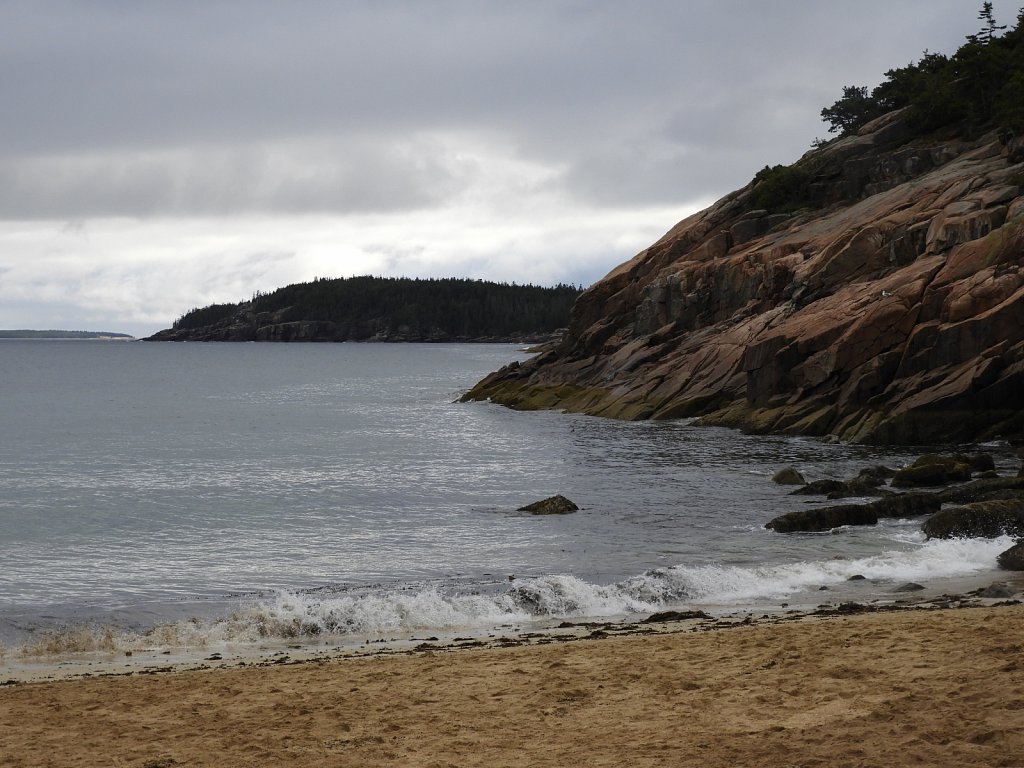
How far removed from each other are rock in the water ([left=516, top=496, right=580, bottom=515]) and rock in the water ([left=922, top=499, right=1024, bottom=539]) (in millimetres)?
10313

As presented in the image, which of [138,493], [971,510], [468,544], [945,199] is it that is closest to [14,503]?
[138,493]

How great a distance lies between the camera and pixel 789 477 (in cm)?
3478

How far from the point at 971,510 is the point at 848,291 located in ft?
91.5

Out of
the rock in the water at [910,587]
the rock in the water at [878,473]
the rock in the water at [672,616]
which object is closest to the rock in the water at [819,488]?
the rock in the water at [878,473]

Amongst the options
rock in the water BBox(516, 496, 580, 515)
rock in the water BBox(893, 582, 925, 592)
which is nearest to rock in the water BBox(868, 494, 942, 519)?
rock in the water BBox(893, 582, 925, 592)

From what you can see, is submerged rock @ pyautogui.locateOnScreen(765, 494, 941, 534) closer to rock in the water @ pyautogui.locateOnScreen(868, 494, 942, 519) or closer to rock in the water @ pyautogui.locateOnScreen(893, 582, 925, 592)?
rock in the water @ pyautogui.locateOnScreen(868, 494, 942, 519)

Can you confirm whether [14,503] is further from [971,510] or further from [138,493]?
[971,510]

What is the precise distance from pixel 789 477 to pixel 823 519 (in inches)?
301

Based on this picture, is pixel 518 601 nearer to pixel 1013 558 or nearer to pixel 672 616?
pixel 672 616

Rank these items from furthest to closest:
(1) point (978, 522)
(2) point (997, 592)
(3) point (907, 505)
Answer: (3) point (907, 505) < (1) point (978, 522) < (2) point (997, 592)

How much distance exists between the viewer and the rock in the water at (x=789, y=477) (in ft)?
113

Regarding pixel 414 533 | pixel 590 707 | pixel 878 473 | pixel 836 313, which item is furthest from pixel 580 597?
pixel 836 313

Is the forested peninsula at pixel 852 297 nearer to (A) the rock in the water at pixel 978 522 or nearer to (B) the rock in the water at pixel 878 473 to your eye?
(B) the rock in the water at pixel 878 473

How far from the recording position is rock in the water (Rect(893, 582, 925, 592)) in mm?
20005
